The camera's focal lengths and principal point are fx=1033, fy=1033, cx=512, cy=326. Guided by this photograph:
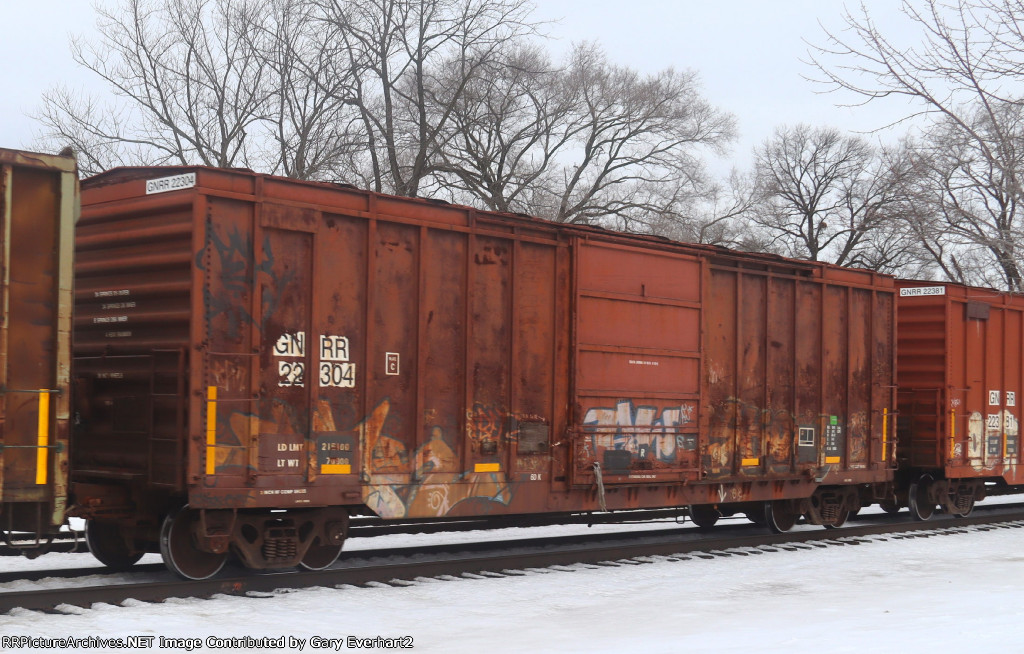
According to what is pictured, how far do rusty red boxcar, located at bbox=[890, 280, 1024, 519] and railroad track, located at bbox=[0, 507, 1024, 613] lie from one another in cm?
74

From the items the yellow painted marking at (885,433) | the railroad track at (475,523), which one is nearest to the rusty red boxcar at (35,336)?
the railroad track at (475,523)

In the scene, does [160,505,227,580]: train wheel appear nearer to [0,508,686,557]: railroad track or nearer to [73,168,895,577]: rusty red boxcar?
[73,168,895,577]: rusty red boxcar

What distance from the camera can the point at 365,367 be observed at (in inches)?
394

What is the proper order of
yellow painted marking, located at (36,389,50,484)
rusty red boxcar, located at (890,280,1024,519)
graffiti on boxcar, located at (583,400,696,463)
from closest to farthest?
yellow painted marking, located at (36,389,50,484) → graffiti on boxcar, located at (583,400,696,463) → rusty red boxcar, located at (890,280,1024,519)

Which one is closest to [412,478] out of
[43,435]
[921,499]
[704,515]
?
[43,435]

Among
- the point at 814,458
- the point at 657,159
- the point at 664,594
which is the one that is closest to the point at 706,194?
the point at 657,159

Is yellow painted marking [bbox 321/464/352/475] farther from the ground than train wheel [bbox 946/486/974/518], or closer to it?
farther from the ground

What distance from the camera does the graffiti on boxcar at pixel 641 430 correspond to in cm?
1187

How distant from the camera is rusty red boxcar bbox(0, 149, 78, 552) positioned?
7.72 meters

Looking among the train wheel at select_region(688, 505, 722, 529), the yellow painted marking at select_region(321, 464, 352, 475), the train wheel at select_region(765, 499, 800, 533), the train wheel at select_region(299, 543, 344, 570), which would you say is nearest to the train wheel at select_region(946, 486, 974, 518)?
the train wheel at select_region(765, 499, 800, 533)

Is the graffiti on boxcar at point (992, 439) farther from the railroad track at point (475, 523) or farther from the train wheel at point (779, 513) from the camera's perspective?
the railroad track at point (475, 523)

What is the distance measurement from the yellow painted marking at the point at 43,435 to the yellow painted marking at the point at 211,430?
1.39m

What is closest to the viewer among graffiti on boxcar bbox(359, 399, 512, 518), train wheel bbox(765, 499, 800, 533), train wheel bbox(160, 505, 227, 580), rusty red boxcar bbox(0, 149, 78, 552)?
rusty red boxcar bbox(0, 149, 78, 552)

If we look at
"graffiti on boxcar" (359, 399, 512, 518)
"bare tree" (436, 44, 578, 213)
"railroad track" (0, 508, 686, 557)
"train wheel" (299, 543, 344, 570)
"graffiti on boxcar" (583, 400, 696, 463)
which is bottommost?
"railroad track" (0, 508, 686, 557)
